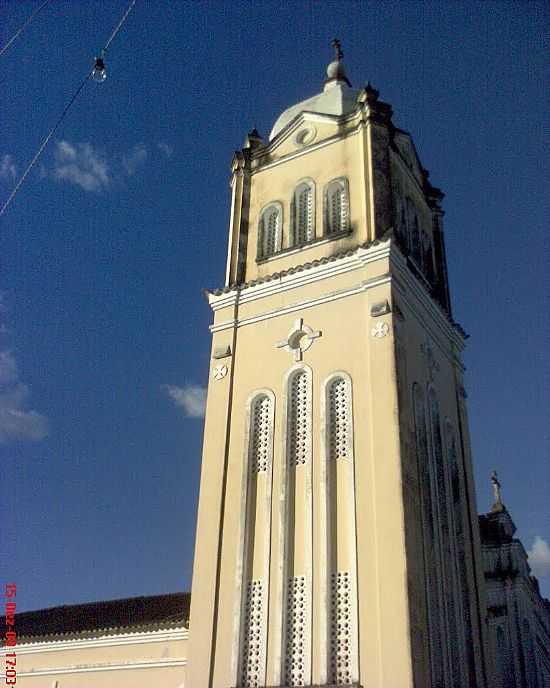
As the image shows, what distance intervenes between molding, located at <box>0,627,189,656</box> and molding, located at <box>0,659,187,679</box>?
41 cm

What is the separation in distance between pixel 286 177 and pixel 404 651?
12419mm

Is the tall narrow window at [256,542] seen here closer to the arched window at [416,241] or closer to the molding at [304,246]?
the molding at [304,246]

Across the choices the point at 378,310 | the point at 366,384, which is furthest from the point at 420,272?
the point at 366,384

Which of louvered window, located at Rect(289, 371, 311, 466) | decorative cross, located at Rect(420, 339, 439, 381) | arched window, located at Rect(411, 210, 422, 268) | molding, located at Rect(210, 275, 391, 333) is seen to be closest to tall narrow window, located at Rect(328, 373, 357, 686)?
louvered window, located at Rect(289, 371, 311, 466)

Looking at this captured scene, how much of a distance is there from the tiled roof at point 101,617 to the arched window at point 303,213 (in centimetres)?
923

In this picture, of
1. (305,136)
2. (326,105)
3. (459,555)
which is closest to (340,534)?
(459,555)

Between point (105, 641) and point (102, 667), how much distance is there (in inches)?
21.1

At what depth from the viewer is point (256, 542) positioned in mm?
15305

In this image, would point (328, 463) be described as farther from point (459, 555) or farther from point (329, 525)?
point (459, 555)

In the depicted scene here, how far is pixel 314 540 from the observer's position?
1447 centimetres

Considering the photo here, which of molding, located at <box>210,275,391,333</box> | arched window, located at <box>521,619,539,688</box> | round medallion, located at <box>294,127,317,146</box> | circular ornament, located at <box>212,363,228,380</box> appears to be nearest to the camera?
molding, located at <box>210,275,391,333</box>

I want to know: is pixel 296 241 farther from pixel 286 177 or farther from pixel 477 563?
pixel 477 563

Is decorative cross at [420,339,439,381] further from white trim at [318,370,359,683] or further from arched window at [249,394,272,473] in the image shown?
arched window at [249,394,272,473]

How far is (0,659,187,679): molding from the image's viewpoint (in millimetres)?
16141
